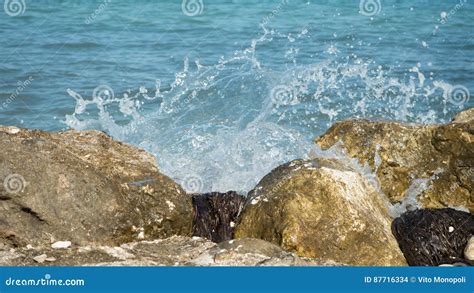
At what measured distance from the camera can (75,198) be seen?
512 centimetres

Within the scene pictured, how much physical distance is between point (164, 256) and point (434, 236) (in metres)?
2.04

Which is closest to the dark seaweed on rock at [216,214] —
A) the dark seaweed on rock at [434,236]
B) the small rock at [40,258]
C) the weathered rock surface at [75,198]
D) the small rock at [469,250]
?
the weathered rock surface at [75,198]

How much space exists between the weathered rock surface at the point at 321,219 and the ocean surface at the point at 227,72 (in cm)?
159

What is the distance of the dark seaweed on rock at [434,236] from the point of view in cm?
552

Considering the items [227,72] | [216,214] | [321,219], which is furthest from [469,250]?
[227,72]

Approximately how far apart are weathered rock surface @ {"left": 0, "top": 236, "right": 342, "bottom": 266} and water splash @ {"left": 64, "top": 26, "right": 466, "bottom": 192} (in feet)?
8.14

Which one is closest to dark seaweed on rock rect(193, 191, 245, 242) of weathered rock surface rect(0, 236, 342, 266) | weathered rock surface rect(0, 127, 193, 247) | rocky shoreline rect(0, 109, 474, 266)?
rocky shoreline rect(0, 109, 474, 266)

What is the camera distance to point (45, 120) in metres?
10.6

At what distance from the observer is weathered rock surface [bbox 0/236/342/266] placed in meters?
4.66

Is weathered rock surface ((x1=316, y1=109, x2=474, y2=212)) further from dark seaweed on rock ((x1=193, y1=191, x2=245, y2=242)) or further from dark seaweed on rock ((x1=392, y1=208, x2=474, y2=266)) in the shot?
dark seaweed on rock ((x1=193, y1=191, x2=245, y2=242))

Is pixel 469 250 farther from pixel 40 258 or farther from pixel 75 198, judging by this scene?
pixel 40 258

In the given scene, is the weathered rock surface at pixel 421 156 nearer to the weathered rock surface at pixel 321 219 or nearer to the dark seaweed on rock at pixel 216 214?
the weathered rock surface at pixel 321 219

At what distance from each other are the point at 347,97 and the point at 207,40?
178 inches

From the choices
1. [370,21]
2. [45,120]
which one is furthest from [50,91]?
[370,21]
